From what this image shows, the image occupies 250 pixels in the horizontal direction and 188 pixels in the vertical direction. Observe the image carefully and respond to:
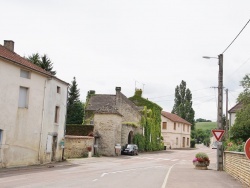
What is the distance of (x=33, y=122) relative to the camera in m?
27.3

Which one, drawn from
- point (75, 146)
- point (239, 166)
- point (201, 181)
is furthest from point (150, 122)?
point (201, 181)

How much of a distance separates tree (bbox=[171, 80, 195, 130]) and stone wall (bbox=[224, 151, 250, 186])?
70.5 metres

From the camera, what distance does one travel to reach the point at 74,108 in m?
70.9

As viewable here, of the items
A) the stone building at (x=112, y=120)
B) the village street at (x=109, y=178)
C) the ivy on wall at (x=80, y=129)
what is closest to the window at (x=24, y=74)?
the village street at (x=109, y=178)

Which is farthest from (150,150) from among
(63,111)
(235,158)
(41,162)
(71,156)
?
(235,158)

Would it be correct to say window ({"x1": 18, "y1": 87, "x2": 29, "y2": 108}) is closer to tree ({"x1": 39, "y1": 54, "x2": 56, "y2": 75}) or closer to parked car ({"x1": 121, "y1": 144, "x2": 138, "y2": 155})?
parked car ({"x1": 121, "y1": 144, "x2": 138, "y2": 155})

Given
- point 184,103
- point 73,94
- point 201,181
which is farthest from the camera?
point 184,103

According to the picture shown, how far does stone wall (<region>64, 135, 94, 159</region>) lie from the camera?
3822cm

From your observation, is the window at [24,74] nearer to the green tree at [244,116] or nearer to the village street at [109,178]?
the village street at [109,178]

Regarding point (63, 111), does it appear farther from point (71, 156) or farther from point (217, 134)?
point (217, 134)

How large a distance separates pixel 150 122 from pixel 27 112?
124ft

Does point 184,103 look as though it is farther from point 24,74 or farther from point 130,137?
point 24,74

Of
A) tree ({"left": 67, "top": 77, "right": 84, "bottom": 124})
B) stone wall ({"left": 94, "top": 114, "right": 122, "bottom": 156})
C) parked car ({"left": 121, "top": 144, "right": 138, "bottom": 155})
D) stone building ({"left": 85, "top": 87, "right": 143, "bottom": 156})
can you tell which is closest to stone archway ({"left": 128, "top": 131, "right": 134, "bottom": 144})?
stone building ({"left": 85, "top": 87, "right": 143, "bottom": 156})

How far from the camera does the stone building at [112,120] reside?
44562 mm
